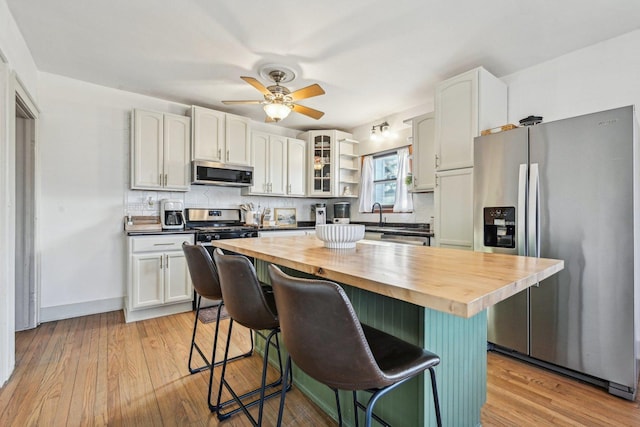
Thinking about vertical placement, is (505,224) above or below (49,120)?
below

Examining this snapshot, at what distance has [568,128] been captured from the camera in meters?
1.97

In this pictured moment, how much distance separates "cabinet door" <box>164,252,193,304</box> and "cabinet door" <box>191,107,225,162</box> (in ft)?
3.98

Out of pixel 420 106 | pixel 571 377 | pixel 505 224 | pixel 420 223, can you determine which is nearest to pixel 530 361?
pixel 571 377

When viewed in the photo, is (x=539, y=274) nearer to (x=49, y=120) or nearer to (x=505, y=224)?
(x=505, y=224)

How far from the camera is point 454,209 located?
112 inches

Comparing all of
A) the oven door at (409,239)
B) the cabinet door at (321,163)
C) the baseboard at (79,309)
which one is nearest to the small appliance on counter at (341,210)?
the cabinet door at (321,163)

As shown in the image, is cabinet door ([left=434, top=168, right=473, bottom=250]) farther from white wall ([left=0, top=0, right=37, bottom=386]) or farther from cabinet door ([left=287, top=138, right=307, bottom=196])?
white wall ([left=0, top=0, right=37, bottom=386])

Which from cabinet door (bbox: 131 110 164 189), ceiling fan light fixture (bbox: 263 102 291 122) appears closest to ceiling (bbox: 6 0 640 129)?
cabinet door (bbox: 131 110 164 189)

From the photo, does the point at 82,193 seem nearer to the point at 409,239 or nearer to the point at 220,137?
the point at 220,137

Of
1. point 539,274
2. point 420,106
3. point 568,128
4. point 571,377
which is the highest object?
point 420,106

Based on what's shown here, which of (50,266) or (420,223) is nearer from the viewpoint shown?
(50,266)

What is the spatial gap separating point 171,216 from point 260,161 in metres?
1.41

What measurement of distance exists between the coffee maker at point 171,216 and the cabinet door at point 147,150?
0.22 metres

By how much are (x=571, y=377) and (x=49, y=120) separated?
496 cm
